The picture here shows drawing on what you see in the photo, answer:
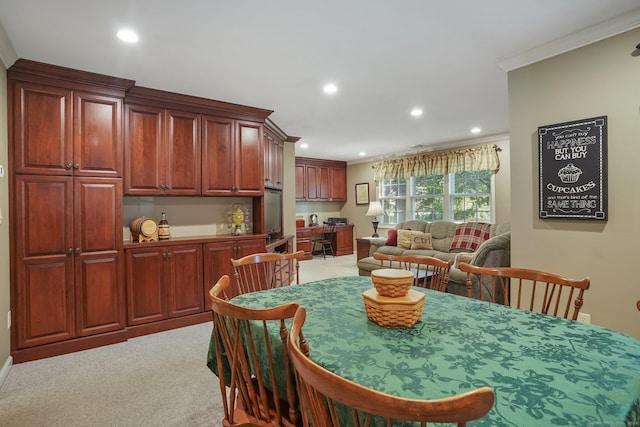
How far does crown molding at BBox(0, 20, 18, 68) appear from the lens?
7.16ft

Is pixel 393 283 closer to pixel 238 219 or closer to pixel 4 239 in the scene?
pixel 4 239

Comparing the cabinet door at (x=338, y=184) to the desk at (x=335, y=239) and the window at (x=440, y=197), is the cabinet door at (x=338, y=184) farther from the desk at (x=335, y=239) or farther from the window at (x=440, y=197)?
the window at (x=440, y=197)

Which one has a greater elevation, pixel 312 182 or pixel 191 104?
pixel 191 104

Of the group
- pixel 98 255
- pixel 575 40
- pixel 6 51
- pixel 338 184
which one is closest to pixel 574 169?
pixel 575 40

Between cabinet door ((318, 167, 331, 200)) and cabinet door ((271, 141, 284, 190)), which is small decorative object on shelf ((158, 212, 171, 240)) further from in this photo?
cabinet door ((318, 167, 331, 200))

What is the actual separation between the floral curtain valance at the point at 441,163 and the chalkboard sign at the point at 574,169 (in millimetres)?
3299

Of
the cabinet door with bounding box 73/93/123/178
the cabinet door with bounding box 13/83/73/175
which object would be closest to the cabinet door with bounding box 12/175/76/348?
the cabinet door with bounding box 13/83/73/175

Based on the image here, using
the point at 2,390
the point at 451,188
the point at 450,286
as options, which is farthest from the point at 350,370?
the point at 451,188

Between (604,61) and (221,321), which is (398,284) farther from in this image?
(604,61)

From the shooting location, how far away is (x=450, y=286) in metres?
3.91

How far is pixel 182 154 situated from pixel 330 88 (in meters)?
1.69

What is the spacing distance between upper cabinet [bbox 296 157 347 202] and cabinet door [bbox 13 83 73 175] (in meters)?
5.14

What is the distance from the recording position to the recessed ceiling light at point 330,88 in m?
3.24

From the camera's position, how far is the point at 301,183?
7719 millimetres
